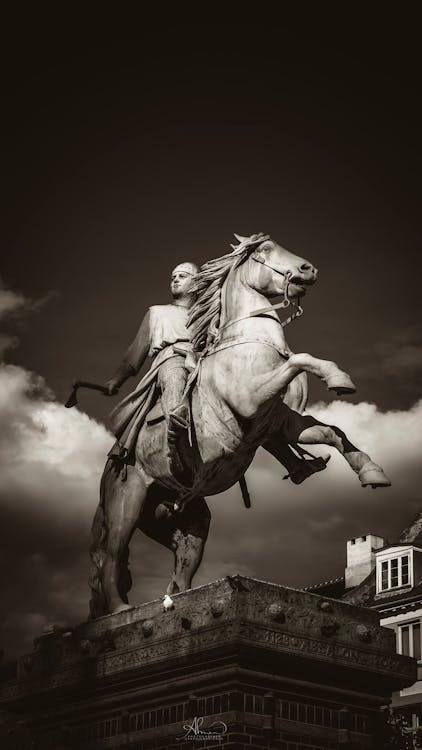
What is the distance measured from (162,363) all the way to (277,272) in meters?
1.92

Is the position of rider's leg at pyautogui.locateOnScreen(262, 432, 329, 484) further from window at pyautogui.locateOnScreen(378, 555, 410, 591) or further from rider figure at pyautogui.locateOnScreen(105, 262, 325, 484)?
window at pyautogui.locateOnScreen(378, 555, 410, 591)

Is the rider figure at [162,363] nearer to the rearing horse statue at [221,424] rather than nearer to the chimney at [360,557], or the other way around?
the rearing horse statue at [221,424]

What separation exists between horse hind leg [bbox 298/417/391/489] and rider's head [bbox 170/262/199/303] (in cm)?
284

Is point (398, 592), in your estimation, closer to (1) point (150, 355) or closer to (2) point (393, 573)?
(2) point (393, 573)

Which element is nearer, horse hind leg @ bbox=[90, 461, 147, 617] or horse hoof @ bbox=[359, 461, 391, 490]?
horse hoof @ bbox=[359, 461, 391, 490]

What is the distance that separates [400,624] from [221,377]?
31.1 meters

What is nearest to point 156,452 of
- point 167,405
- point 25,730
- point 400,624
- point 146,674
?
point 167,405

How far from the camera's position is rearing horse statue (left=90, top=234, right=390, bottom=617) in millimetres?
13680

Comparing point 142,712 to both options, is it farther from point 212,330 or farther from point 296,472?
point 212,330

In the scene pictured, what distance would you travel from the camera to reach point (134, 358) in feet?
54.3

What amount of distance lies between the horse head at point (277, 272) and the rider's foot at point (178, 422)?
1684 mm

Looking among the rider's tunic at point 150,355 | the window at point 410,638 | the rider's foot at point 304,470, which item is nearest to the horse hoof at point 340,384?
the rider's foot at point 304,470

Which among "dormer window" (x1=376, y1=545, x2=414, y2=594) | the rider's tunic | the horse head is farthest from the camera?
"dormer window" (x1=376, y1=545, x2=414, y2=594)

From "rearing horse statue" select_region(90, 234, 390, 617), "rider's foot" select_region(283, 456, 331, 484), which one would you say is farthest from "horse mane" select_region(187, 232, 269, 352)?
"rider's foot" select_region(283, 456, 331, 484)
